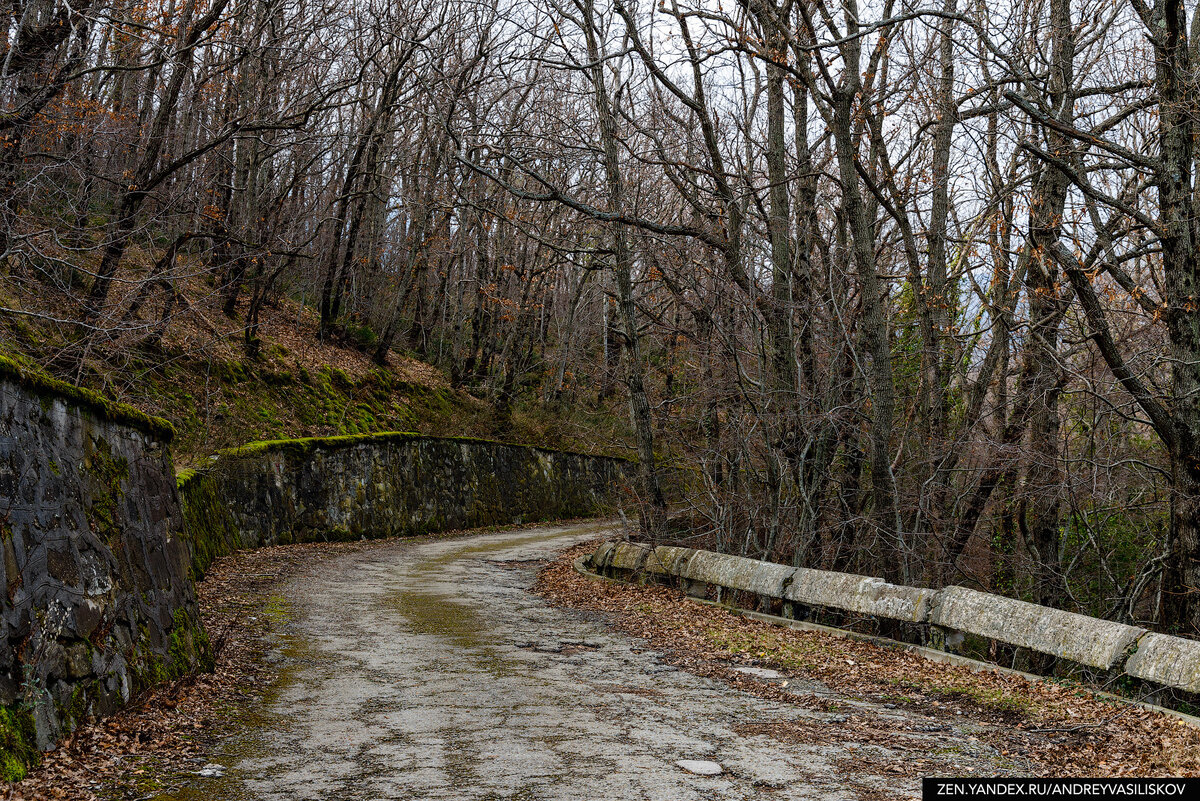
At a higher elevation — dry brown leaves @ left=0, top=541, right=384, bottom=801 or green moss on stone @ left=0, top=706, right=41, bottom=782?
green moss on stone @ left=0, top=706, right=41, bottom=782

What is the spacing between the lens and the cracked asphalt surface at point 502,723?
15.3ft

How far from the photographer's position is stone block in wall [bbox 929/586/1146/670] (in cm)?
658

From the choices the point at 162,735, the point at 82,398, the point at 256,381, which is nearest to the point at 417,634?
the point at 162,735

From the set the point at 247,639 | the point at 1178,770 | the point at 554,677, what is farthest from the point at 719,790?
the point at 247,639

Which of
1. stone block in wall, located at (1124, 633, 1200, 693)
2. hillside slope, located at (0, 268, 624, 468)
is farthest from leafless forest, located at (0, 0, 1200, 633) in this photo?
stone block in wall, located at (1124, 633, 1200, 693)

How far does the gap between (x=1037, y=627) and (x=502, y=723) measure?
4194mm

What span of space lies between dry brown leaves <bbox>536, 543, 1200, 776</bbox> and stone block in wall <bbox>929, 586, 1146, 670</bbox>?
1.02ft

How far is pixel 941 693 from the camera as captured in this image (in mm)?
7090

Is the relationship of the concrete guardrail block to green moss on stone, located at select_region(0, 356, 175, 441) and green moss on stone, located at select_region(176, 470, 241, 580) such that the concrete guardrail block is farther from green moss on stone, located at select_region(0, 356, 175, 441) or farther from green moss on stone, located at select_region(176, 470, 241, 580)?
green moss on stone, located at select_region(176, 470, 241, 580)

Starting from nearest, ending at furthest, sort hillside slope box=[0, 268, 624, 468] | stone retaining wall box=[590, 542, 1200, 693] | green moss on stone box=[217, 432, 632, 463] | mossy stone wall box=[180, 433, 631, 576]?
stone retaining wall box=[590, 542, 1200, 693] → hillside slope box=[0, 268, 624, 468] → mossy stone wall box=[180, 433, 631, 576] → green moss on stone box=[217, 432, 632, 463]

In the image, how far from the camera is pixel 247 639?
8.50 meters

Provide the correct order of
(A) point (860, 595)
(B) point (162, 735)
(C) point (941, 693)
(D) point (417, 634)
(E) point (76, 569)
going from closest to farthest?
(E) point (76, 569), (B) point (162, 735), (C) point (941, 693), (A) point (860, 595), (D) point (417, 634)

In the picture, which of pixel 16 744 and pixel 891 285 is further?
pixel 891 285

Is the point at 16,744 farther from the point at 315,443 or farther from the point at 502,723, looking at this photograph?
the point at 315,443
